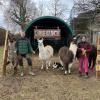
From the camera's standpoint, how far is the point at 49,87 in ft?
38.2

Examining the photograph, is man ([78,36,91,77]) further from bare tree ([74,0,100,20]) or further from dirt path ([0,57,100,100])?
bare tree ([74,0,100,20])

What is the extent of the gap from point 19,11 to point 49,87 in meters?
49.2

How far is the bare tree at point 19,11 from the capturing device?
194 feet

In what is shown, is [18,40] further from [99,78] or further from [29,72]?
[99,78]

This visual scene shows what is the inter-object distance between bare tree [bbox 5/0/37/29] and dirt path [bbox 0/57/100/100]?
146ft

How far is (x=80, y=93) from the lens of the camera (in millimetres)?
10656

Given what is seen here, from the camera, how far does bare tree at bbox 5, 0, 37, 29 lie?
59216 millimetres

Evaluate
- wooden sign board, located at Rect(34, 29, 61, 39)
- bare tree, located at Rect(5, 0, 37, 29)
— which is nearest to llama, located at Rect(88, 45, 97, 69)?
wooden sign board, located at Rect(34, 29, 61, 39)

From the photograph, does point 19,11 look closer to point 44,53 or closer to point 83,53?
point 44,53

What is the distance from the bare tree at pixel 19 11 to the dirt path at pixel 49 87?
146 feet

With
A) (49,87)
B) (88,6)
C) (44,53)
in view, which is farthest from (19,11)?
(49,87)

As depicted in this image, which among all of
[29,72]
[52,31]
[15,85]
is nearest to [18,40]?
[29,72]

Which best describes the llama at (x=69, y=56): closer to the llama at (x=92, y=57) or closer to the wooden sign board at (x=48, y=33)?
the llama at (x=92, y=57)

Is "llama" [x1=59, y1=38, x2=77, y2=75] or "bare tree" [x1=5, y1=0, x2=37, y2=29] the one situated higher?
"bare tree" [x1=5, y1=0, x2=37, y2=29]
